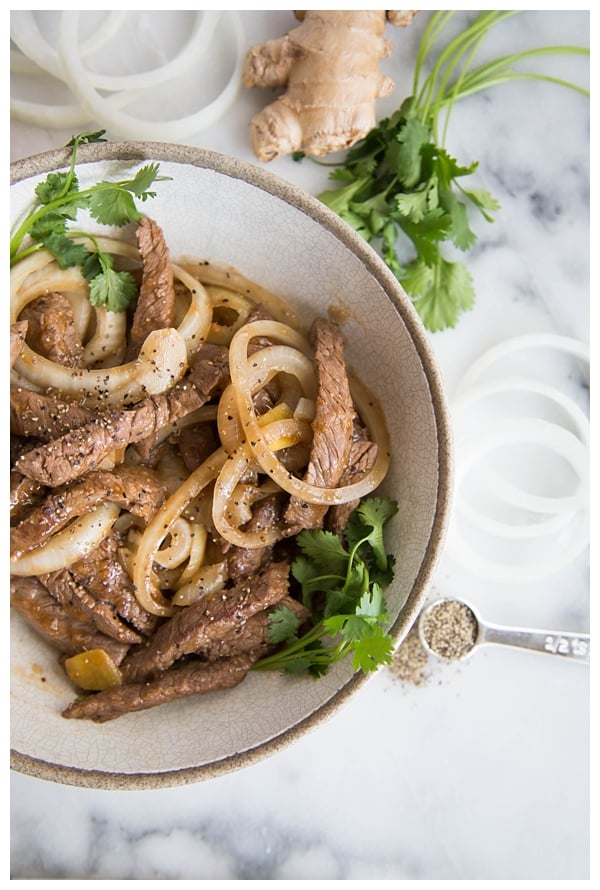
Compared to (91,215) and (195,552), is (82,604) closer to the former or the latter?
(195,552)

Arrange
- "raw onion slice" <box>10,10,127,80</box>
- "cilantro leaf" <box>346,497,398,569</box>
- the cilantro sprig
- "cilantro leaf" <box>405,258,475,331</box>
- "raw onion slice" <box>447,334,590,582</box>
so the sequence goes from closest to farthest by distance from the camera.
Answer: the cilantro sprig → "cilantro leaf" <box>346,497,398,569</box> → "raw onion slice" <box>10,10,127,80</box> → "cilantro leaf" <box>405,258,475,331</box> → "raw onion slice" <box>447,334,590,582</box>

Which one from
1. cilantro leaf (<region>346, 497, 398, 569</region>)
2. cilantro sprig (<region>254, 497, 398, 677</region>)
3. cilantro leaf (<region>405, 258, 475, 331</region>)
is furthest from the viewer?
cilantro leaf (<region>405, 258, 475, 331</region>)

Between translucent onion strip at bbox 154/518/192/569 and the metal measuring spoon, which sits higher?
translucent onion strip at bbox 154/518/192/569

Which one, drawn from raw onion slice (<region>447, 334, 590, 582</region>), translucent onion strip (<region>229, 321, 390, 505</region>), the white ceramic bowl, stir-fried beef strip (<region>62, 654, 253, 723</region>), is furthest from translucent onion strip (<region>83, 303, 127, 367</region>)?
raw onion slice (<region>447, 334, 590, 582</region>)

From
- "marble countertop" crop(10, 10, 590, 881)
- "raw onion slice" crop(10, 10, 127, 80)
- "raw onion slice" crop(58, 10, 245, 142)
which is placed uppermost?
"raw onion slice" crop(10, 10, 127, 80)

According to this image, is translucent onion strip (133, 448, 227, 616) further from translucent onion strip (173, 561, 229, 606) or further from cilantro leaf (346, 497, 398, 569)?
cilantro leaf (346, 497, 398, 569)

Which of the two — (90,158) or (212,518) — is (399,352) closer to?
(212,518)

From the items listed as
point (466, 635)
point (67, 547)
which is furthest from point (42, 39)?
point (466, 635)
